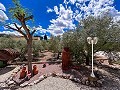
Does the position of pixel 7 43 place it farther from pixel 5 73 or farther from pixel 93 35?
pixel 93 35

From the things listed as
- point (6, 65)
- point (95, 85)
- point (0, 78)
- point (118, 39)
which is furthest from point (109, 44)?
point (6, 65)

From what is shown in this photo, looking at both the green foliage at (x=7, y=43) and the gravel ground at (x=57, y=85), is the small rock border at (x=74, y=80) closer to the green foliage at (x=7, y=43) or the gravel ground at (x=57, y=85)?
the gravel ground at (x=57, y=85)

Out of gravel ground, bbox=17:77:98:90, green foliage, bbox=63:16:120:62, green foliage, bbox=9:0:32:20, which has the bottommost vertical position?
gravel ground, bbox=17:77:98:90

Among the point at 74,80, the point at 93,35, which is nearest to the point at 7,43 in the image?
the point at 93,35

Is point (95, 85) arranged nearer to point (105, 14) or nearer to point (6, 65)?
point (105, 14)

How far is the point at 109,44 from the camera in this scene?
1314 centimetres

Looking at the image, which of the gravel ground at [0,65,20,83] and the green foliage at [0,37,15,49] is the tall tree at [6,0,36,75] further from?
the green foliage at [0,37,15,49]

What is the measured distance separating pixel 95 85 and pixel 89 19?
5.48 meters

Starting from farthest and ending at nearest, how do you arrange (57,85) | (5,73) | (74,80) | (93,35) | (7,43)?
(7,43) → (5,73) → (93,35) → (74,80) → (57,85)

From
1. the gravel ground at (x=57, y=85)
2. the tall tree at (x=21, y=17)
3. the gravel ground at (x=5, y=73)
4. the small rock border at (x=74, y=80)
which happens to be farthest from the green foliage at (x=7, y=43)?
the gravel ground at (x=57, y=85)

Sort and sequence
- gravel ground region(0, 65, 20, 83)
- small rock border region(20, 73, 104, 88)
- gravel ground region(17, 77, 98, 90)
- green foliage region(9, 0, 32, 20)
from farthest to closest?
1. gravel ground region(0, 65, 20, 83)
2. green foliage region(9, 0, 32, 20)
3. small rock border region(20, 73, 104, 88)
4. gravel ground region(17, 77, 98, 90)

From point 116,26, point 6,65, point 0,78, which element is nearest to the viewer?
point 116,26

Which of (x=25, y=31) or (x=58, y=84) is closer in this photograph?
(x=58, y=84)

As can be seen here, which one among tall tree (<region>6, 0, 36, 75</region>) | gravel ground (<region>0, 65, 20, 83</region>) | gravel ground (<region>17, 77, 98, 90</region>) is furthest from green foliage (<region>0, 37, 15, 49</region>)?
gravel ground (<region>17, 77, 98, 90</region>)
